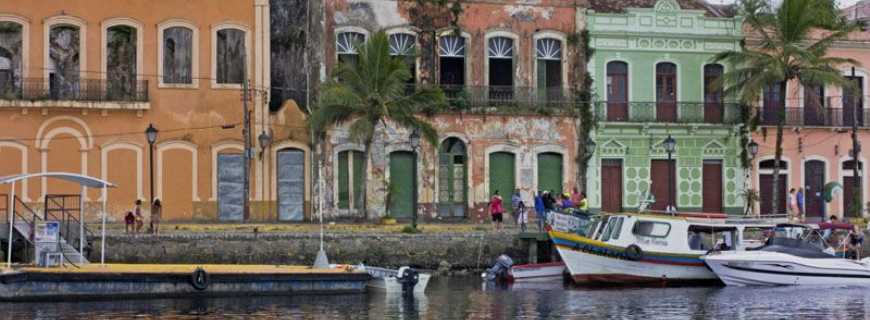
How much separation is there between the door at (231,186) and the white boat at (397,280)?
10.9 metres

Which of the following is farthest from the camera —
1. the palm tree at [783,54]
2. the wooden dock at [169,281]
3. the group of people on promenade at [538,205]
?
the palm tree at [783,54]

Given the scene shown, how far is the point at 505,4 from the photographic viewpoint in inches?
2251

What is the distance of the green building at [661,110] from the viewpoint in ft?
190

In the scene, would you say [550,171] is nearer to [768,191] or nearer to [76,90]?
[768,191]

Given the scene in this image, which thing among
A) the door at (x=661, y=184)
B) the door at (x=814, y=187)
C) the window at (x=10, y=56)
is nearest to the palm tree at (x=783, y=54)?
the door at (x=814, y=187)

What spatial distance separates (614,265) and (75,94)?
684 inches

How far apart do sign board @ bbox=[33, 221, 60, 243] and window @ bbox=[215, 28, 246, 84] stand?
12977 mm

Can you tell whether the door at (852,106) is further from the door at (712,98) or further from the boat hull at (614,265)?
the boat hull at (614,265)

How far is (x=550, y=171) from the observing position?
57.8 m

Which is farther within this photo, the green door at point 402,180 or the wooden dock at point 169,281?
the green door at point 402,180

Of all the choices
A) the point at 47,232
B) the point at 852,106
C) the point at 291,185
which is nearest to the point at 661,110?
the point at 852,106

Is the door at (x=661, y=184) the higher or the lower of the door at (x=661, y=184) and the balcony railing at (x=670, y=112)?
the lower

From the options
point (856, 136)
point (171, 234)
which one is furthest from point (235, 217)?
point (856, 136)

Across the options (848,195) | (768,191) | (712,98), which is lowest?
(848,195)
